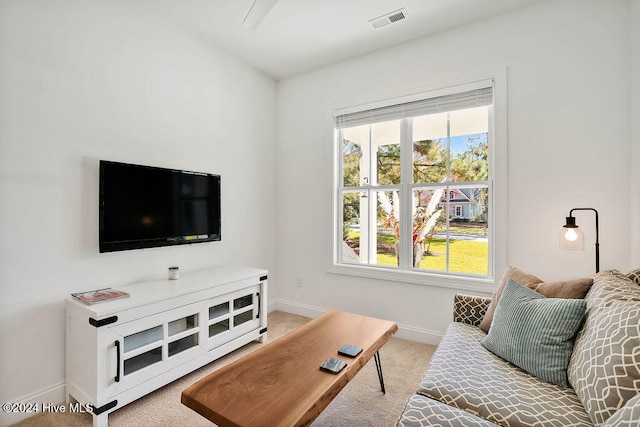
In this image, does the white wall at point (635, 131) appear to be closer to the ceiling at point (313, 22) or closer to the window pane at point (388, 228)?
the ceiling at point (313, 22)

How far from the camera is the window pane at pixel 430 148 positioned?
2.86 m

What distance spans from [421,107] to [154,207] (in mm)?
2521

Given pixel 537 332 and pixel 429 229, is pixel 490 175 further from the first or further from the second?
pixel 537 332

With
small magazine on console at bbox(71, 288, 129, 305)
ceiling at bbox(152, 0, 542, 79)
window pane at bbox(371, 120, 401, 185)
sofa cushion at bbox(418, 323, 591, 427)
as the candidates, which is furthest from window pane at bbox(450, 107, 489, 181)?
small magazine on console at bbox(71, 288, 129, 305)

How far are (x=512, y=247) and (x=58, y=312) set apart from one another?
130 inches

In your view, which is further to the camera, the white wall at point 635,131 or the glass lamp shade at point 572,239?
the white wall at point 635,131

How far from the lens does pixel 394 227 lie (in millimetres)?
3123

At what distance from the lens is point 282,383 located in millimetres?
1339

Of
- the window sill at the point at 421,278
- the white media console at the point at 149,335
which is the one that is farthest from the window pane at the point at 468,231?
the white media console at the point at 149,335

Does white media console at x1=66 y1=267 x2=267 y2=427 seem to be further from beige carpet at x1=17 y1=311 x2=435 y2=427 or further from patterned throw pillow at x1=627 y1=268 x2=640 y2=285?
patterned throw pillow at x1=627 y1=268 x2=640 y2=285

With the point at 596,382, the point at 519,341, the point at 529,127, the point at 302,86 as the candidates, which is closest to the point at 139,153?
the point at 302,86

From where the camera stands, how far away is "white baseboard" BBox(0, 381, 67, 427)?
1.70 m

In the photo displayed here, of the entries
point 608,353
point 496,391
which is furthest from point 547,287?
point 496,391

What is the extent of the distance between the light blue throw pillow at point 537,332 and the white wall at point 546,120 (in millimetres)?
1028
